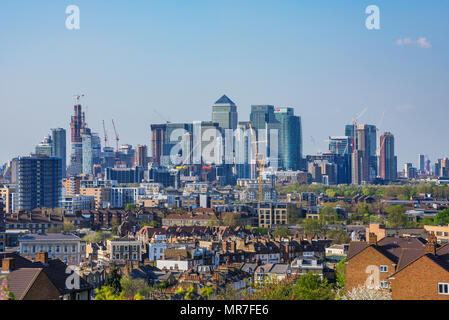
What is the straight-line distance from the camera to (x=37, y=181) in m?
60.2

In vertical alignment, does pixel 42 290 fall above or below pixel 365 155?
below

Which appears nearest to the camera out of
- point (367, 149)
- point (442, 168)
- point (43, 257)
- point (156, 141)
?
point (43, 257)

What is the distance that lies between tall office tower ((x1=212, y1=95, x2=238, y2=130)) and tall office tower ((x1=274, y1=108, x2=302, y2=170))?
38.1 ft

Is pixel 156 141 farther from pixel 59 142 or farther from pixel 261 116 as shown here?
pixel 59 142

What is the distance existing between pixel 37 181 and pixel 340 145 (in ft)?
287

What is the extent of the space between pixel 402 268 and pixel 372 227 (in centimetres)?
1421

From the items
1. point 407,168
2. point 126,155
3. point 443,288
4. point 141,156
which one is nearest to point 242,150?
point 141,156

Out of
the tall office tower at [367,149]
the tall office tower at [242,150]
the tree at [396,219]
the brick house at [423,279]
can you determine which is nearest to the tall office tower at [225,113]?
the tall office tower at [242,150]

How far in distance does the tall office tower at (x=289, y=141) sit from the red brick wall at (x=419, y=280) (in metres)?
128

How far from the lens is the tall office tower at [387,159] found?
13100 cm

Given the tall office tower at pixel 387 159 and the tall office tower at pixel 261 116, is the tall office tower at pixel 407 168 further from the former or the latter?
the tall office tower at pixel 261 116

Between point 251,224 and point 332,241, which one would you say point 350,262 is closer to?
point 332,241

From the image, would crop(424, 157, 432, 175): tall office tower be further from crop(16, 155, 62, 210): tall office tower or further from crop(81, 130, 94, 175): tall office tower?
crop(16, 155, 62, 210): tall office tower
